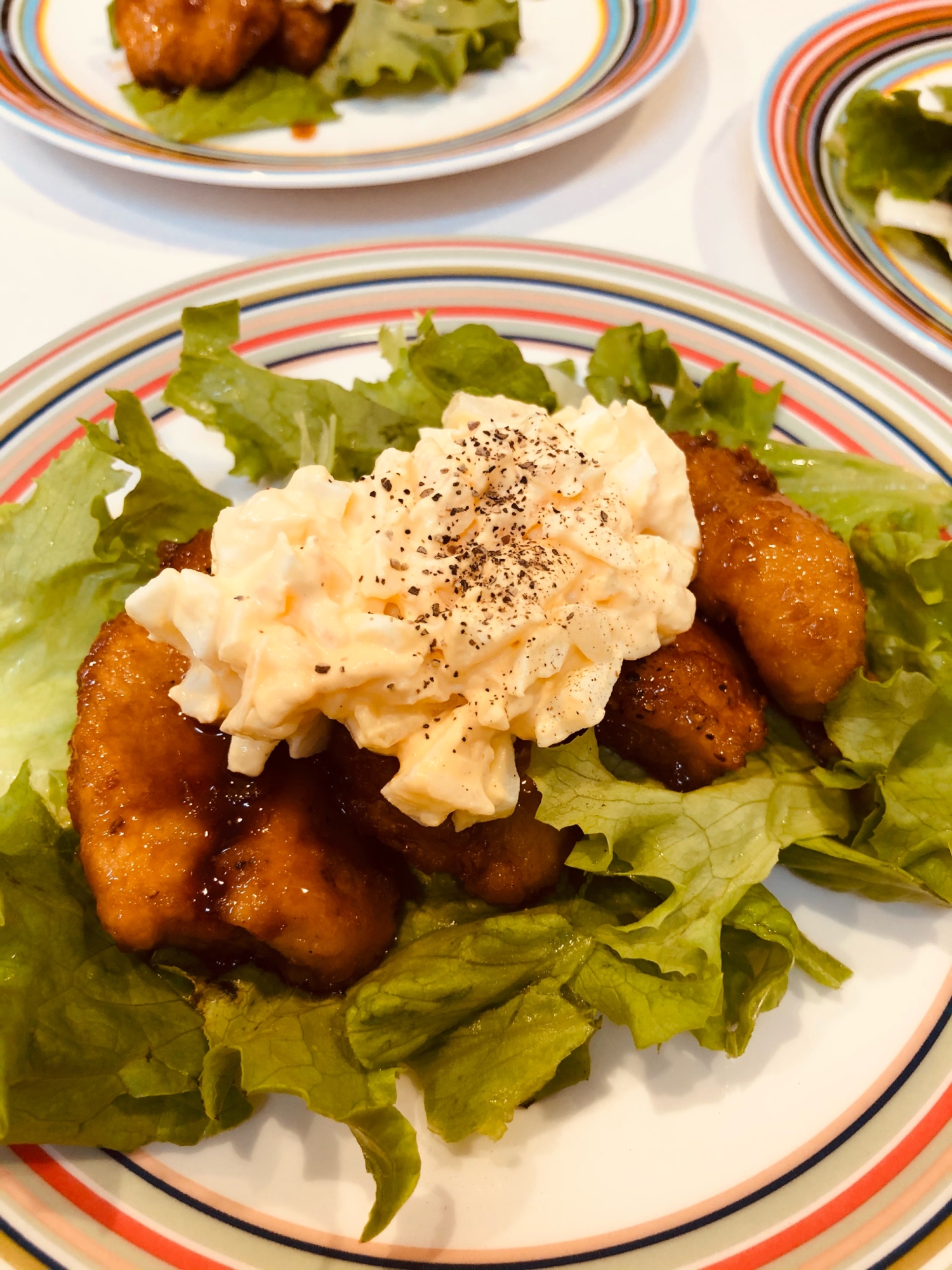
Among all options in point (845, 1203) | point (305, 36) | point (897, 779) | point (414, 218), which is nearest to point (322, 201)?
point (414, 218)

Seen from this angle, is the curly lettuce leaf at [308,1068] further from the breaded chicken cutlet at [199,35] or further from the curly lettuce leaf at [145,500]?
the breaded chicken cutlet at [199,35]

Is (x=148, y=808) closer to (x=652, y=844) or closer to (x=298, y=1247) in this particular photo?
(x=298, y=1247)

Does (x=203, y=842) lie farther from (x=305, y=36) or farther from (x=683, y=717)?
(x=305, y=36)

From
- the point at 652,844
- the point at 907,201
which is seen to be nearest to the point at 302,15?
the point at 907,201

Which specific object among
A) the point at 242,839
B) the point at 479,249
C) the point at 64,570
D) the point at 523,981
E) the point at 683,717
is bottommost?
the point at 523,981

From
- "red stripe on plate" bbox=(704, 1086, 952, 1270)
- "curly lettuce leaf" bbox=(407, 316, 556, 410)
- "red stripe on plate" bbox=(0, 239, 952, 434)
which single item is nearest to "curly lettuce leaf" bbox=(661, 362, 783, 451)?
"red stripe on plate" bbox=(0, 239, 952, 434)

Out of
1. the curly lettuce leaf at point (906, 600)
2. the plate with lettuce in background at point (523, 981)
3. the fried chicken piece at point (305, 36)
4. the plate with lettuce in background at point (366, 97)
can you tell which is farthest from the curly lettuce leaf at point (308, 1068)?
the fried chicken piece at point (305, 36)

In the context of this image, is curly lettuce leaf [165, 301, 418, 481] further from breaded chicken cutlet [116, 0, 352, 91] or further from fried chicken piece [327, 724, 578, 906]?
breaded chicken cutlet [116, 0, 352, 91]

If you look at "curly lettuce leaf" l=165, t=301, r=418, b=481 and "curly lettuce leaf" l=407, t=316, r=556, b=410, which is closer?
"curly lettuce leaf" l=165, t=301, r=418, b=481
